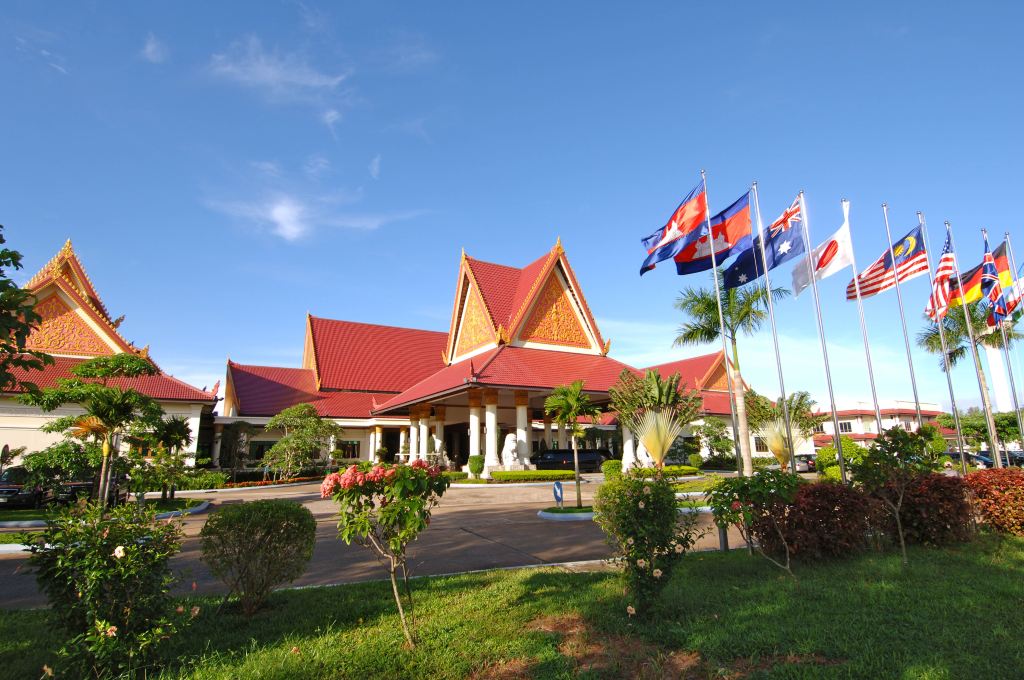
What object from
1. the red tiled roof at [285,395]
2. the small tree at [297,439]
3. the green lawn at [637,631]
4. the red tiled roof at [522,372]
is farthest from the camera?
the red tiled roof at [285,395]

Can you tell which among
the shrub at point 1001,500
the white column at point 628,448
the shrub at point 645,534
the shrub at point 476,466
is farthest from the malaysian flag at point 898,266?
the shrub at point 476,466

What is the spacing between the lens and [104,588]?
12.0 feet

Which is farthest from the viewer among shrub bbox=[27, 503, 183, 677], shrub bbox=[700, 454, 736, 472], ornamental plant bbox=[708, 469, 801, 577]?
shrub bbox=[700, 454, 736, 472]

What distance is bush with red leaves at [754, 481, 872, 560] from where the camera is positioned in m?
6.55

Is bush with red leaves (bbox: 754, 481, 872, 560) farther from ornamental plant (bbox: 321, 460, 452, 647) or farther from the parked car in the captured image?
the parked car

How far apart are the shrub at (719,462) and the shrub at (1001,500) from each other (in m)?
26.1

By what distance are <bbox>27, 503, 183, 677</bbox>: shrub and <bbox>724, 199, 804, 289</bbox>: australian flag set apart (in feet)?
40.7

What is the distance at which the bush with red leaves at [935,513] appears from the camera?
23.9 ft

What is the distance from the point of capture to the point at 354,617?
17.2ft

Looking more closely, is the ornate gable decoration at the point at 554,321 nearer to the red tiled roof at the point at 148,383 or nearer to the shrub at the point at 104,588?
the red tiled roof at the point at 148,383

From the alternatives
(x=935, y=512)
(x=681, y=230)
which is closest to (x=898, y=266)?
(x=681, y=230)

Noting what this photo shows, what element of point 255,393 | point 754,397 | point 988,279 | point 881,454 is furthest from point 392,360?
point 881,454

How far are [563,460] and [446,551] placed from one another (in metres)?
19.0

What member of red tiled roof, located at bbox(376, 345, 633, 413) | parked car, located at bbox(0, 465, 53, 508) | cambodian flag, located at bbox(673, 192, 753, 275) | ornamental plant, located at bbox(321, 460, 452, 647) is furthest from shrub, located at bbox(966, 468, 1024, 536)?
parked car, located at bbox(0, 465, 53, 508)
